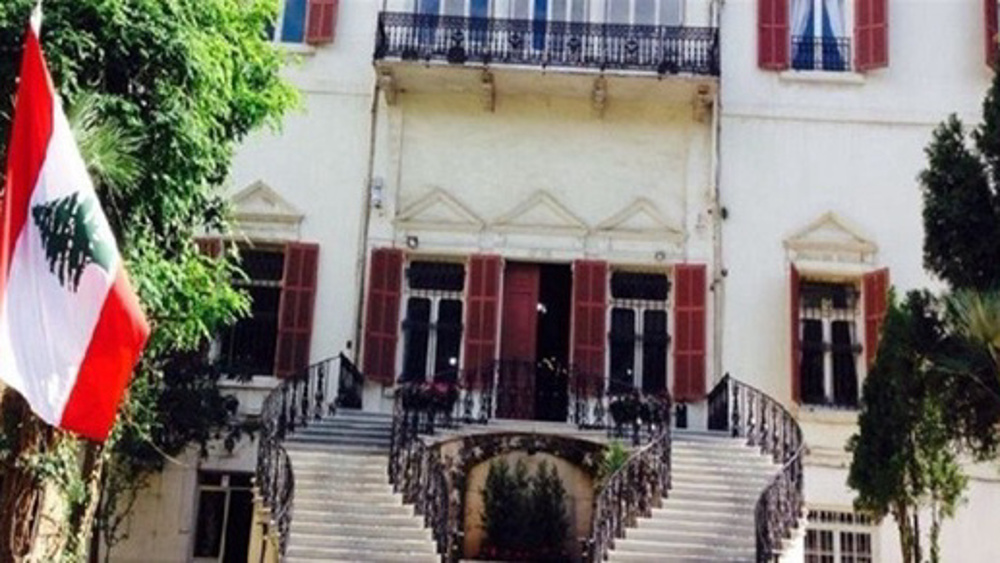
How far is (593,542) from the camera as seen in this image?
1212 centimetres

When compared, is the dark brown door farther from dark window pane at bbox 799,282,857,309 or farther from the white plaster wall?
dark window pane at bbox 799,282,857,309

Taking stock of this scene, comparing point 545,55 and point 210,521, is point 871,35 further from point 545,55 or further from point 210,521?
point 210,521

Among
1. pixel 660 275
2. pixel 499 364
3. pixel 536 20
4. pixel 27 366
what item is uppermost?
pixel 536 20

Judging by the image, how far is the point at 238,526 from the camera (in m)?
16.2

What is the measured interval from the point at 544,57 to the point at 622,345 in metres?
4.38

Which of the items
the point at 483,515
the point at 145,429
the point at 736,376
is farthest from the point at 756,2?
the point at 145,429

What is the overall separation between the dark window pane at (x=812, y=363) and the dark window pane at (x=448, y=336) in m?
4.95

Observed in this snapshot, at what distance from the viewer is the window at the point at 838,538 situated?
15.9 meters

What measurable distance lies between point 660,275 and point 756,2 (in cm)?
453

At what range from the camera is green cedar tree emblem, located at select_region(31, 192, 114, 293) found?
718cm

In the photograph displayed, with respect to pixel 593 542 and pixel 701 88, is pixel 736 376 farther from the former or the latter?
pixel 593 542

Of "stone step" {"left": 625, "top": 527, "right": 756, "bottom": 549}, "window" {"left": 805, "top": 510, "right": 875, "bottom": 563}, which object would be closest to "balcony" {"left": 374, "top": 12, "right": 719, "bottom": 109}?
"window" {"left": 805, "top": 510, "right": 875, "bottom": 563}

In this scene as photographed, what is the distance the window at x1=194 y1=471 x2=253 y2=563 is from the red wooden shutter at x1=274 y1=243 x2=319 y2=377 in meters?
1.65

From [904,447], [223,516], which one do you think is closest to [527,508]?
[904,447]
